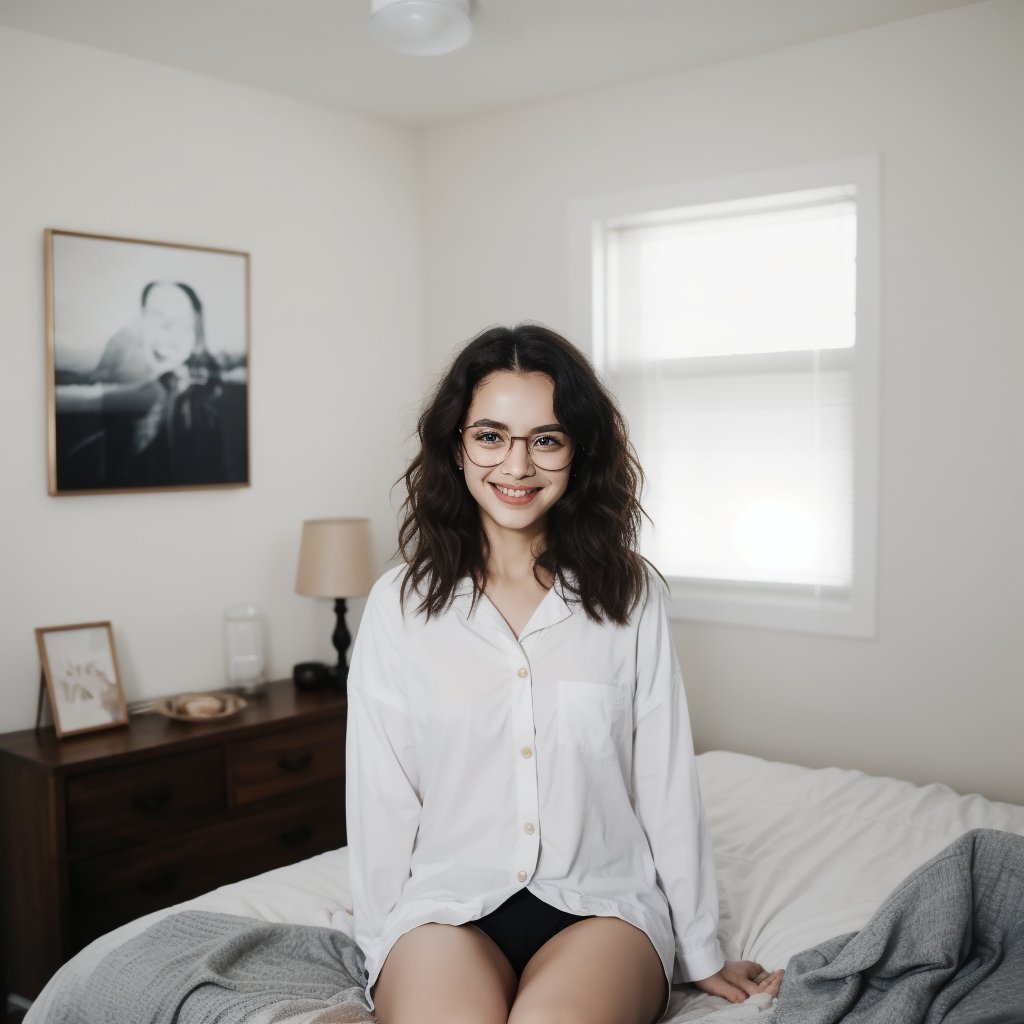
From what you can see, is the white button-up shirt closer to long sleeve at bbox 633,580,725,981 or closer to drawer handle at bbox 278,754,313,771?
long sleeve at bbox 633,580,725,981

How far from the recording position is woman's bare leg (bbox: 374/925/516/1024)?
1.32 metres

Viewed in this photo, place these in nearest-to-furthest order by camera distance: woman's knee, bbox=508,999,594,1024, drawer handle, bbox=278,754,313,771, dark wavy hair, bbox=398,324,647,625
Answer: woman's knee, bbox=508,999,594,1024 < dark wavy hair, bbox=398,324,647,625 < drawer handle, bbox=278,754,313,771

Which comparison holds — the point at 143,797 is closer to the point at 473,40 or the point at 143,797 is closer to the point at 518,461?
the point at 518,461

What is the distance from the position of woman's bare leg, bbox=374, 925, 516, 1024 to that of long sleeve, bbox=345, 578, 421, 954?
14 centimetres

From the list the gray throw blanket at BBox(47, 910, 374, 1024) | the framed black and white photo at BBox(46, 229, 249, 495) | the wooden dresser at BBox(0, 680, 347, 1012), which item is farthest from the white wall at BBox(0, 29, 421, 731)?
the gray throw blanket at BBox(47, 910, 374, 1024)

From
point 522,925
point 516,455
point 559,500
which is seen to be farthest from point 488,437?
point 522,925

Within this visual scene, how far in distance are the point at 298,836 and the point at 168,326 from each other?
1.51 meters

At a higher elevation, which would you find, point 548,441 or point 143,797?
point 548,441

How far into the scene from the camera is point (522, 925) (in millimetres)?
1537

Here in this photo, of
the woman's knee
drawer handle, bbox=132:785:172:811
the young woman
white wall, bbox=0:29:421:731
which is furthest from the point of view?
white wall, bbox=0:29:421:731

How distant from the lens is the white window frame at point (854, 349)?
111 inches

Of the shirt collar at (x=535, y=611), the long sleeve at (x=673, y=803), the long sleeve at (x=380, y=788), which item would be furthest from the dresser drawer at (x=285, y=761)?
the long sleeve at (x=673, y=803)

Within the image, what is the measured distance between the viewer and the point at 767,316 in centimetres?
315

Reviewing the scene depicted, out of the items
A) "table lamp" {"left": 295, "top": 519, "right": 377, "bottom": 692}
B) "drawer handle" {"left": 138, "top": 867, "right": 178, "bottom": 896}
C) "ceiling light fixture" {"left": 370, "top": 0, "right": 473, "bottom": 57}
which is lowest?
"drawer handle" {"left": 138, "top": 867, "right": 178, "bottom": 896}
